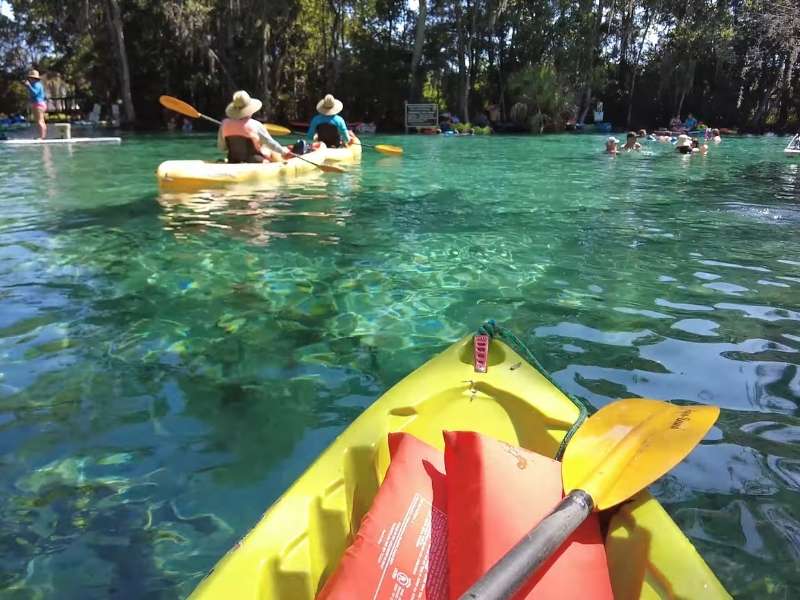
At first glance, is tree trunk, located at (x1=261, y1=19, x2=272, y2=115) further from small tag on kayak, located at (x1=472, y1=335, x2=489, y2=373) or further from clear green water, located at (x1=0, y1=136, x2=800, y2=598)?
small tag on kayak, located at (x1=472, y1=335, x2=489, y2=373)

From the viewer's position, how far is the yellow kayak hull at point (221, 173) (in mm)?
8719

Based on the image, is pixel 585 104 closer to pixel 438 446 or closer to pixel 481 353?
pixel 481 353

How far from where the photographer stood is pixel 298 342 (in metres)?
3.81

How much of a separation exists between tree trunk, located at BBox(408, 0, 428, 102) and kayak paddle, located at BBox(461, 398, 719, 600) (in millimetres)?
26898

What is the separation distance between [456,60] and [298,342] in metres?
27.8

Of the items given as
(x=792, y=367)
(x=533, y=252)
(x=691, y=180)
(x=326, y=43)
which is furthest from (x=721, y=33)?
(x=792, y=367)

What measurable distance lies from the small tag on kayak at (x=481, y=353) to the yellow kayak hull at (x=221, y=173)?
23.3 feet

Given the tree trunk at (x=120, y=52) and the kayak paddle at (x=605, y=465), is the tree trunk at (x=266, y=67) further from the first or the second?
the kayak paddle at (x=605, y=465)

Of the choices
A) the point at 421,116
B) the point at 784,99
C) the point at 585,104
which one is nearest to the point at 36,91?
the point at 421,116

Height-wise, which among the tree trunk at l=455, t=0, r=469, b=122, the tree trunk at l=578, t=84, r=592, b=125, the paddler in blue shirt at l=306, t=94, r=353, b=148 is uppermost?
the tree trunk at l=455, t=0, r=469, b=122

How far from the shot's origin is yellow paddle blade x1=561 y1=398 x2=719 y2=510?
5.96 feet

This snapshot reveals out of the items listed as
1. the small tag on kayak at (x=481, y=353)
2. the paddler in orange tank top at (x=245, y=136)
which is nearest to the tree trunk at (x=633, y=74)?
the paddler in orange tank top at (x=245, y=136)

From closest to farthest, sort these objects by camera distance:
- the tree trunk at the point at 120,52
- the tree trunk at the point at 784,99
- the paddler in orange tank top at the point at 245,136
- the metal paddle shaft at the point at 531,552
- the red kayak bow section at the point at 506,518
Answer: the metal paddle shaft at the point at 531,552
the red kayak bow section at the point at 506,518
the paddler in orange tank top at the point at 245,136
the tree trunk at the point at 120,52
the tree trunk at the point at 784,99

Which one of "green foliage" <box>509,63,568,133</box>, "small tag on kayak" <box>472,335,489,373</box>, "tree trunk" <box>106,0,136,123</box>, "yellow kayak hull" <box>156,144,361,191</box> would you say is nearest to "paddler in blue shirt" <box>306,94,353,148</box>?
"yellow kayak hull" <box>156,144,361,191</box>
